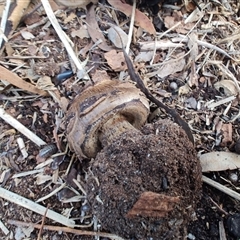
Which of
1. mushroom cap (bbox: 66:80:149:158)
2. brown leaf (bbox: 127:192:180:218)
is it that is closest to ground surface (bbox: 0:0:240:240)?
mushroom cap (bbox: 66:80:149:158)

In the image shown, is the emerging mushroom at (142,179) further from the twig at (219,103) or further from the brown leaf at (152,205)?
the twig at (219,103)

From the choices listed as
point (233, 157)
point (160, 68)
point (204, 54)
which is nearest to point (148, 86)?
point (160, 68)

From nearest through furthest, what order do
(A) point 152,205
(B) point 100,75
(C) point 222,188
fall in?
(A) point 152,205, (C) point 222,188, (B) point 100,75

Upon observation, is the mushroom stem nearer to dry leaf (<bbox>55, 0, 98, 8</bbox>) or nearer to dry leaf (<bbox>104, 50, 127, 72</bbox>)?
dry leaf (<bbox>104, 50, 127, 72</bbox>)

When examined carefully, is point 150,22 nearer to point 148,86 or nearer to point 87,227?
point 148,86

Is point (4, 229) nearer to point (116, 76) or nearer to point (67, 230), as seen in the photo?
point (67, 230)

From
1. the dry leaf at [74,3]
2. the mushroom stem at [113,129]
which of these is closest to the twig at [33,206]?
the mushroom stem at [113,129]

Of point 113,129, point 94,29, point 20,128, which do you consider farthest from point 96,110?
point 94,29
